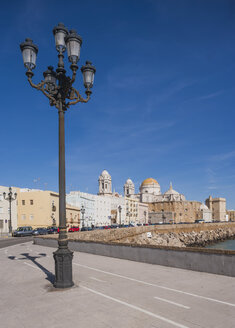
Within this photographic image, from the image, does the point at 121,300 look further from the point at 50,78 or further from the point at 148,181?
the point at 148,181

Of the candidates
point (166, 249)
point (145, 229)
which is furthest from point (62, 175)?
point (145, 229)

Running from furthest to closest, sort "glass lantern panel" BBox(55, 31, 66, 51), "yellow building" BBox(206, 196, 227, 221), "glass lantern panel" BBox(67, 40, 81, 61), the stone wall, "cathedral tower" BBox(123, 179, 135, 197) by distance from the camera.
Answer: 1. "yellow building" BBox(206, 196, 227, 221)
2. "cathedral tower" BBox(123, 179, 135, 197)
3. the stone wall
4. "glass lantern panel" BBox(55, 31, 66, 51)
5. "glass lantern panel" BBox(67, 40, 81, 61)

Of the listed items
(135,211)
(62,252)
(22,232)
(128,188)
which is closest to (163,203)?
(135,211)

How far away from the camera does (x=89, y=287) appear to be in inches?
330

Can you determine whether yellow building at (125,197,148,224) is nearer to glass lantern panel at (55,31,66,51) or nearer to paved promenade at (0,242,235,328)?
paved promenade at (0,242,235,328)

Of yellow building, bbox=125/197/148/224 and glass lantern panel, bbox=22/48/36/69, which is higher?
glass lantern panel, bbox=22/48/36/69

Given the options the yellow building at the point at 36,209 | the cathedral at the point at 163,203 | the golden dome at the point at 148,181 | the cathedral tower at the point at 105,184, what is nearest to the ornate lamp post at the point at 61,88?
the yellow building at the point at 36,209

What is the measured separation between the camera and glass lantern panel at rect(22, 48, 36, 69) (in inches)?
349

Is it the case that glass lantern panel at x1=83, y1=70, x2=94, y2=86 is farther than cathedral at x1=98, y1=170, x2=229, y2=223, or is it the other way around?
cathedral at x1=98, y1=170, x2=229, y2=223

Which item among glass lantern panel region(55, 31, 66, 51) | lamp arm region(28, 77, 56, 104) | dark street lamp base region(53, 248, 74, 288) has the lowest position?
dark street lamp base region(53, 248, 74, 288)

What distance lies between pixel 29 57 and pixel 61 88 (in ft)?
4.32

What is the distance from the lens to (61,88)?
9.30 meters

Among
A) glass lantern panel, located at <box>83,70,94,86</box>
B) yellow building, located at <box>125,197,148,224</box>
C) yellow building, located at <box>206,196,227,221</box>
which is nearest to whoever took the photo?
glass lantern panel, located at <box>83,70,94,86</box>

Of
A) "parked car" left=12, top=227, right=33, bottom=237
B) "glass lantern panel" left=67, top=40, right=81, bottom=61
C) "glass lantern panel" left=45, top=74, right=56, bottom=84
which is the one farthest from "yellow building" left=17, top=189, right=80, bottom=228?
"glass lantern panel" left=67, top=40, right=81, bottom=61
